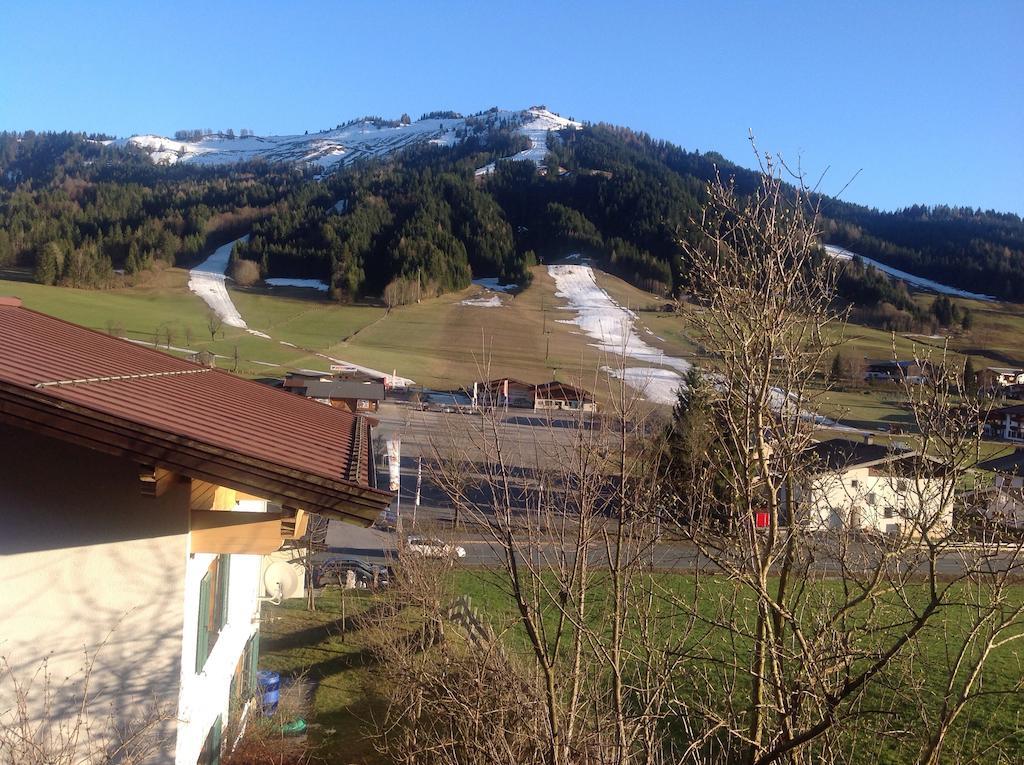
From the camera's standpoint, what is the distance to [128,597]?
2.89 metres

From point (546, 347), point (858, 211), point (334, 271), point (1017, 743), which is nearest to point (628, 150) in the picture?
point (858, 211)

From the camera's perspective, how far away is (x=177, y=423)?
291 centimetres

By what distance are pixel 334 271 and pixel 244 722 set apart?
70.7 m

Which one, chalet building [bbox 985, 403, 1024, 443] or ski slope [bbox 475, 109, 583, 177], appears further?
ski slope [bbox 475, 109, 583, 177]

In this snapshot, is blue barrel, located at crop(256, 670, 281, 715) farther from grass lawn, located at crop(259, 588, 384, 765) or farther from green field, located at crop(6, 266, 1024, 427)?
green field, located at crop(6, 266, 1024, 427)

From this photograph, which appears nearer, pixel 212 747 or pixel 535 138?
pixel 212 747

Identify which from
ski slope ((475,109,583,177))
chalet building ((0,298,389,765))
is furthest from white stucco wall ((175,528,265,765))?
ski slope ((475,109,583,177))

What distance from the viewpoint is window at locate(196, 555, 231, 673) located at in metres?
3.70

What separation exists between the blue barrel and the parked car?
848 cm

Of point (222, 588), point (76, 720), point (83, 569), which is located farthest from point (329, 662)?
point (83, 569)

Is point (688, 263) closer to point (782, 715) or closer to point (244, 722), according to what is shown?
point (782, 715)

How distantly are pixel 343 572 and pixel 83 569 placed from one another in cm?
1536

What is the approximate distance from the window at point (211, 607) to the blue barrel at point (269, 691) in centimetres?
326

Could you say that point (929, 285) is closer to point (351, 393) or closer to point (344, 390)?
point (351, 393)
